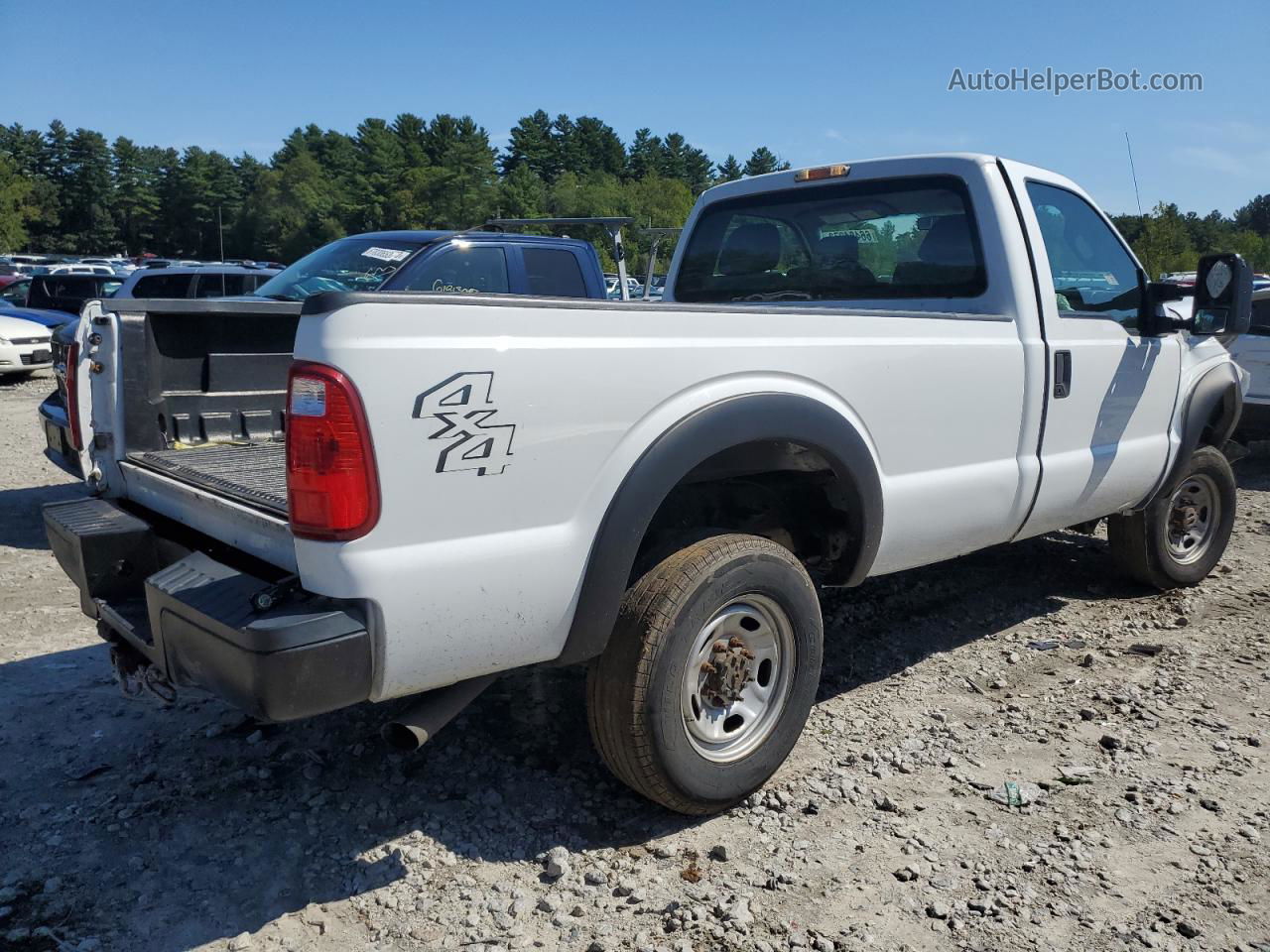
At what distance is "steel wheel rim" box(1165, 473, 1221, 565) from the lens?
5418 millimetres

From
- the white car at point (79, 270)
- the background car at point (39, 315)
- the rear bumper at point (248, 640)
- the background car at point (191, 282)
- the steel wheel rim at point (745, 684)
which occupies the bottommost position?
the steel wheel rim at point (745, 684)

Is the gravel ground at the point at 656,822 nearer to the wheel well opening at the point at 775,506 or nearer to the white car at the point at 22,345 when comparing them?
the wheel well opening at the point at 775,506

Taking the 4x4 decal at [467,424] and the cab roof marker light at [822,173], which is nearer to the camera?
the 4x4 decal at [467,424]

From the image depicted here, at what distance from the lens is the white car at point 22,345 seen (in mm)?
13391

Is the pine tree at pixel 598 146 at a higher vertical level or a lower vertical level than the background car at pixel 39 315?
higher

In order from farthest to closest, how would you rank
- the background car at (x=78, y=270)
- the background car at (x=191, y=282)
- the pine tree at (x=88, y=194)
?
1. the pine tree at (x=88, y=194)
2. the background car at (x=78, y=270)
3. the background car at (x=191, y=282)

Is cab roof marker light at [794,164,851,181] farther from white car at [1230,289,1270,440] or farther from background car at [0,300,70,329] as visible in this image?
background car at [0,300,70,329]

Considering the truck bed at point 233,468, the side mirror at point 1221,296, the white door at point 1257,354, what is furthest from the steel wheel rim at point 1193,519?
the truck bed at point 233,468

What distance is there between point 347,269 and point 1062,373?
17.4 ft

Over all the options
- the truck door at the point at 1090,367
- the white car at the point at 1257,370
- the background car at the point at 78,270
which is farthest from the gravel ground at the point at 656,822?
the background car at the point at 78,270

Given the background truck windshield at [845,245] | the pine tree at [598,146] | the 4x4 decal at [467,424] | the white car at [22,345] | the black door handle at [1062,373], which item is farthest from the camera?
the pine tree at [598,146]

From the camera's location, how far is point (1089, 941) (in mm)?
2568

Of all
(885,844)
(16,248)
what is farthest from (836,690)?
(16,248)

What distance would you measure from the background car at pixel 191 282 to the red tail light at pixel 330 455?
808 centimetres
